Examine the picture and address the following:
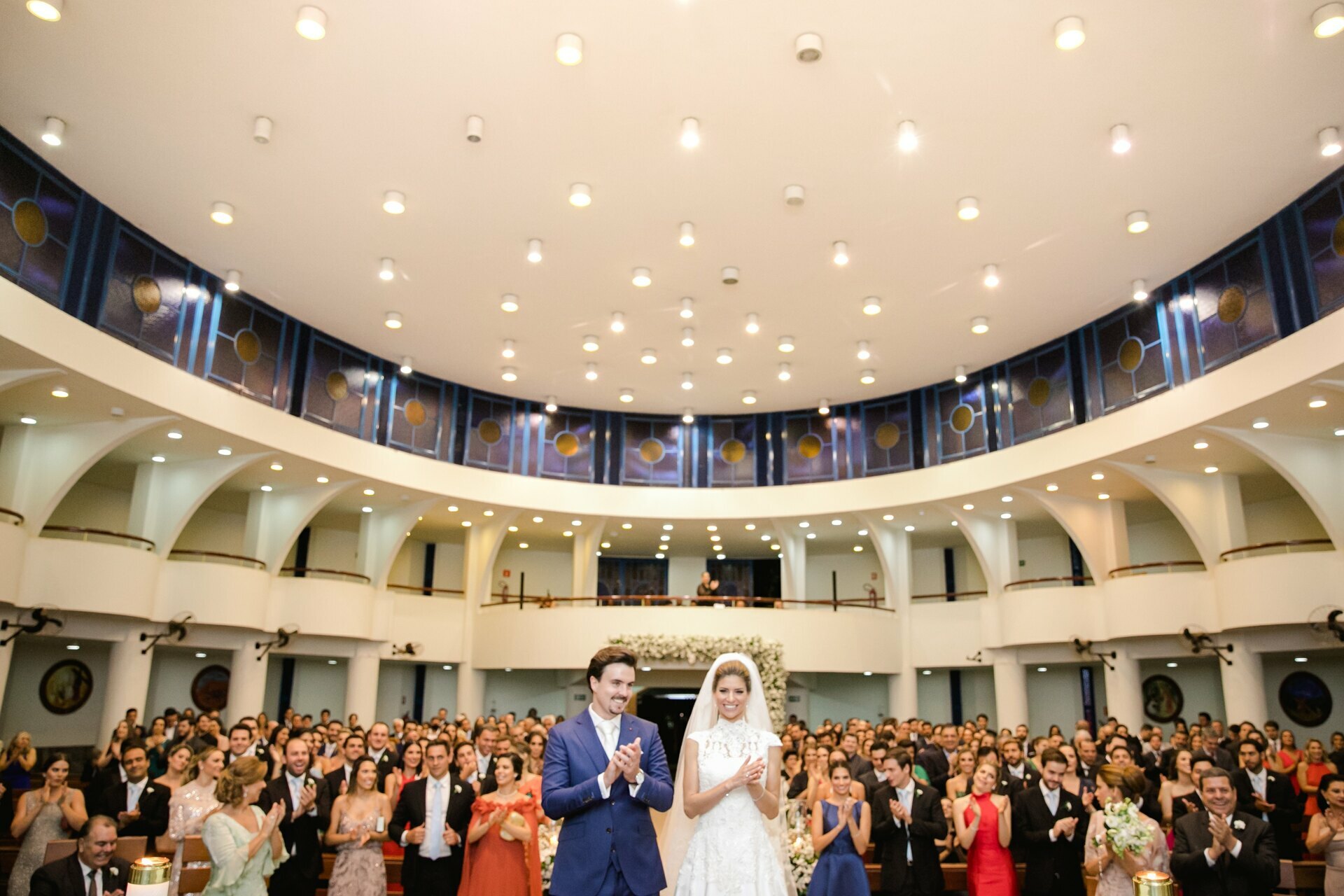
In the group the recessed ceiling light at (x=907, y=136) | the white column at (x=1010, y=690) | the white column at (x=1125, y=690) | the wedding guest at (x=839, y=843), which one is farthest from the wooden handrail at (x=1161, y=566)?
the wedding guest at (x=839, y=843)

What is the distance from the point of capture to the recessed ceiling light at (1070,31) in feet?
29.2

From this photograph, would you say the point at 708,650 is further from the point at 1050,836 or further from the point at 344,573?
the point at 1050,836

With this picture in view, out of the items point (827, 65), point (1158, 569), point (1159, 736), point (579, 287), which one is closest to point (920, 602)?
point (1158, 569)

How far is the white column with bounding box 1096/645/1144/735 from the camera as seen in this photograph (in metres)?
17.3

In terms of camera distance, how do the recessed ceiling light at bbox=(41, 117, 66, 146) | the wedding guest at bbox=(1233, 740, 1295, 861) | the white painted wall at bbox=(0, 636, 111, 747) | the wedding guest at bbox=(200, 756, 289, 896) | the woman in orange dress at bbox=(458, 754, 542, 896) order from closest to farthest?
the wedding guest at bbox=(200, 756, 289, 896) → the woman in orange dress at bbox=(458, 754, 542, 896) → the wedding guest at bbox=(1233, 740, 1295, 861) → the recessed ceiling light at bbox=(41, 117, 66, 146) → the white painted wall at bbox=(0, 636, 111, 747)

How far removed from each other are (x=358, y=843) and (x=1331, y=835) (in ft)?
22.7

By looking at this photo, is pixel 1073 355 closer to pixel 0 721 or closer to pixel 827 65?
pixel 827 65

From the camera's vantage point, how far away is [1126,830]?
18.9 feet

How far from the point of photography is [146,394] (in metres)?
13.4

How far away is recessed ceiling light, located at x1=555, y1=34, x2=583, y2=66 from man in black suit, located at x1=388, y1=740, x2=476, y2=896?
6.47m

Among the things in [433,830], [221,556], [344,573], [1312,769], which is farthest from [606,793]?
[344,573]

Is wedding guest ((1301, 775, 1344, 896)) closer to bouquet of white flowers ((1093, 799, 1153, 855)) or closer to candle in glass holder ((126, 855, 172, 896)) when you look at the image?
bouquet of white flowers ((1093, 799, 1153, 855))

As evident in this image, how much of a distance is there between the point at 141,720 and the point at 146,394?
257 inches

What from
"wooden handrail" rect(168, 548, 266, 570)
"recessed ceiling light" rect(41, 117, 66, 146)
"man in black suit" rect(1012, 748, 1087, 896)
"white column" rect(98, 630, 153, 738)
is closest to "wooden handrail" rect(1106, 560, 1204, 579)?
"man in black suit" rect(1012, 748, 1087, 896)
